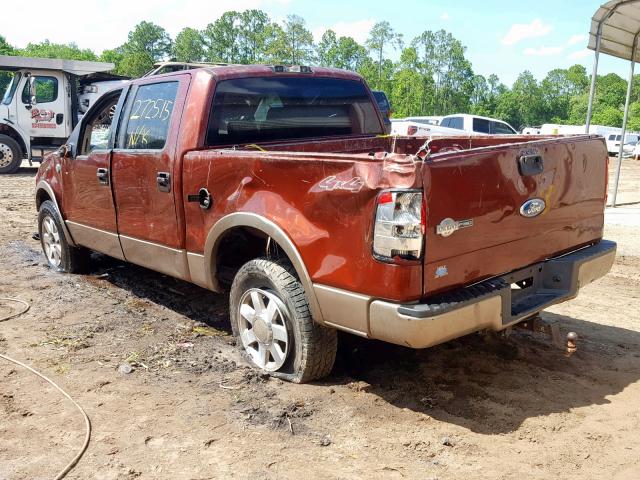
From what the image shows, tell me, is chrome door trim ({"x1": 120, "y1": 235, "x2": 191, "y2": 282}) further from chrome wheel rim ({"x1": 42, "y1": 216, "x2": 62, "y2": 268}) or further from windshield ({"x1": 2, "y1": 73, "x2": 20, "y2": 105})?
windshield ({"x1": 2, "y1": 73, "x2": 20, "y2": 105})

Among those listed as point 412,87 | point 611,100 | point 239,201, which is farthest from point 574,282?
point 611,100

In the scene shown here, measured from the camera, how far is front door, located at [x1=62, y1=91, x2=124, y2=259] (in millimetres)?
5168

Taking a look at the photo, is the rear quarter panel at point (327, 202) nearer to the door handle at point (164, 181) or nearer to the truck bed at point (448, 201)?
the truck bed at point (448, 201)

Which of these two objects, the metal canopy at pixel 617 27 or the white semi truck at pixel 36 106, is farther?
the white semi truck at pixel 36 106

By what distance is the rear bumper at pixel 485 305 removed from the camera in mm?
3006

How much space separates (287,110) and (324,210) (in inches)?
66.9

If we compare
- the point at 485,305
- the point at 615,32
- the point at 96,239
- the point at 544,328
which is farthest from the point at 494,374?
the point at 615,32

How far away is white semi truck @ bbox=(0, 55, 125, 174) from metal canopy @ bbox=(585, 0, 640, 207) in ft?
42.6

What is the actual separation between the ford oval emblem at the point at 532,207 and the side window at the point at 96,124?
366 cm

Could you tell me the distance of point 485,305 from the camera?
3205 mm

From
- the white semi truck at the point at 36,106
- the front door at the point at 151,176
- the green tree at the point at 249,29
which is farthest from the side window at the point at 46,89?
the green tree at the point at 249,29

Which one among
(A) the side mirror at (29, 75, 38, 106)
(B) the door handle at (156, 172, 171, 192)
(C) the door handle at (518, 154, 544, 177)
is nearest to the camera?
(C) the door handle at (518, 154, 544, 177)

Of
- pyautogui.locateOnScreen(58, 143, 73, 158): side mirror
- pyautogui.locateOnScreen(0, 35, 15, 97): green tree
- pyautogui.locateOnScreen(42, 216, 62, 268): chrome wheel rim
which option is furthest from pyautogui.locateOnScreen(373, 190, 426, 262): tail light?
pyautogui.locateOnScreen(0, 35, 15, 97): green tree

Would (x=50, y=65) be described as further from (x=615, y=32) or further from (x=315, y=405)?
(x=315, y=405)
